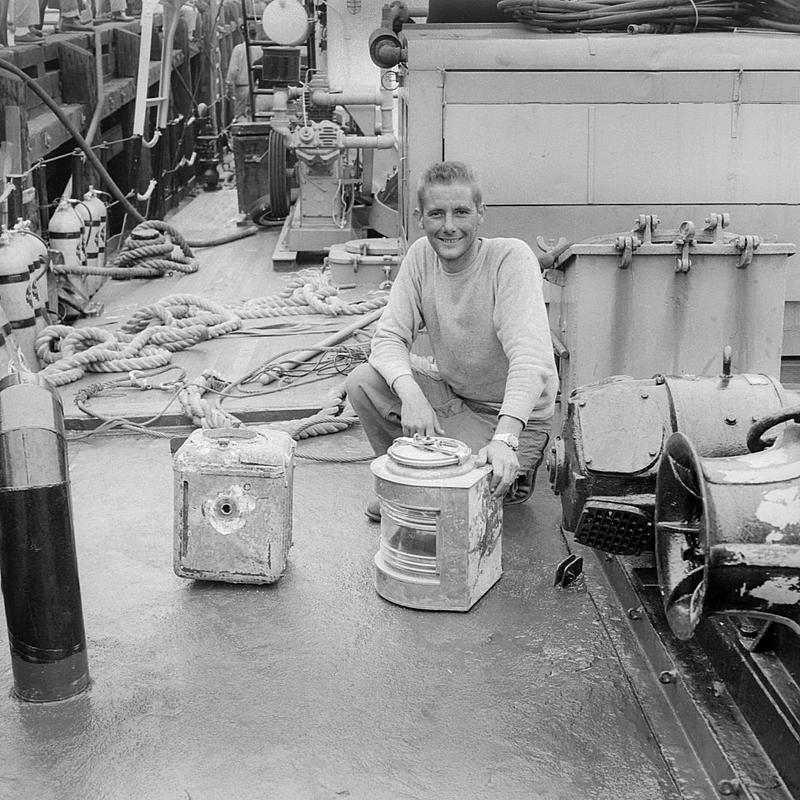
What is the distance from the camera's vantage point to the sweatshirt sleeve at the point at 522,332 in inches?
147

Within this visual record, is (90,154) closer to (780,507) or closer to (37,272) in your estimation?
(37,272)

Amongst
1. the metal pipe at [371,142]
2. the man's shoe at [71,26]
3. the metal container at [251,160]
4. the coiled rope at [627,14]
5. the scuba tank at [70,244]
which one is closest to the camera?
the coiled rope at [627,14]

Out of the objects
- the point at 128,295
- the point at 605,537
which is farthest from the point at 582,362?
the point at 128,295

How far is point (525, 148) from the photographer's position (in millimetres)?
5945

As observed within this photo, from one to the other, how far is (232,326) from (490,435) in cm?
345

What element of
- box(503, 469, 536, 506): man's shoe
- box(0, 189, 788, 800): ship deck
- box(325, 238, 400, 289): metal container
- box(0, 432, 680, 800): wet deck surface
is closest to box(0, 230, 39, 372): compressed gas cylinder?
box(325, 238, 400, 289): metal container

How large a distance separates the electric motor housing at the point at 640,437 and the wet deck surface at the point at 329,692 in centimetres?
34

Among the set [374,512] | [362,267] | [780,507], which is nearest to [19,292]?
[362,267]

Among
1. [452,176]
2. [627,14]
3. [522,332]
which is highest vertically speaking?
[627,14]

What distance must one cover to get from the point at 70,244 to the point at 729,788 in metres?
7.13

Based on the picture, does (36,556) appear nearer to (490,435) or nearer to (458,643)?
(458,643)

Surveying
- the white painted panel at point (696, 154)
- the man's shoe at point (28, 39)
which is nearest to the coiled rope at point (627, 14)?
the white painted panel at point (696, 154)

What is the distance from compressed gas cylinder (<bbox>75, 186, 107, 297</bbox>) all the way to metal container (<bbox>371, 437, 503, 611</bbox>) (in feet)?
19.3

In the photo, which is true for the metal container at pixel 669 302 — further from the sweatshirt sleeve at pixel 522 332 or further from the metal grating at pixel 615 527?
the metal grating at pixel 615 527
